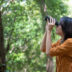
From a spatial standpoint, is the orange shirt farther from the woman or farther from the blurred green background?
the blurred green background

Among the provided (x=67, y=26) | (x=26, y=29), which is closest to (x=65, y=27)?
(x=67, y=26)

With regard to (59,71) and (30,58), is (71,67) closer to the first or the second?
(59,71)

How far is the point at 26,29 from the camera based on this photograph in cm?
609

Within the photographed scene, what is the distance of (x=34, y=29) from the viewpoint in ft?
22.4

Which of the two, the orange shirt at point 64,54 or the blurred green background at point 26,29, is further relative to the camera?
the blurred green background at point 26,29

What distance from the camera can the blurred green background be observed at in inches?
167

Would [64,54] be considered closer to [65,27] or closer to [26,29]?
[65,27]

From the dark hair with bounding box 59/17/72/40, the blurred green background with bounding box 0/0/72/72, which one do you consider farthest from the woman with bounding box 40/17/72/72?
the blurred green background with bounding box 0/0/72/72

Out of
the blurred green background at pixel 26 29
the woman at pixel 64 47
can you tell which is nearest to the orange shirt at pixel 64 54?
the woman at pixel 64 47

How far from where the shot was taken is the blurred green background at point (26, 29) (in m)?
4.23

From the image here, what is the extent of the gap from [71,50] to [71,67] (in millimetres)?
138

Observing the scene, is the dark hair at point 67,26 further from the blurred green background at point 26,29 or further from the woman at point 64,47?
the blurred green background at point 26,29

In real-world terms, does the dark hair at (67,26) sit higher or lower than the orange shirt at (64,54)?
higher

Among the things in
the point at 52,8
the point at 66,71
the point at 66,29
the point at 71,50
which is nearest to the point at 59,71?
the point at 66,71
